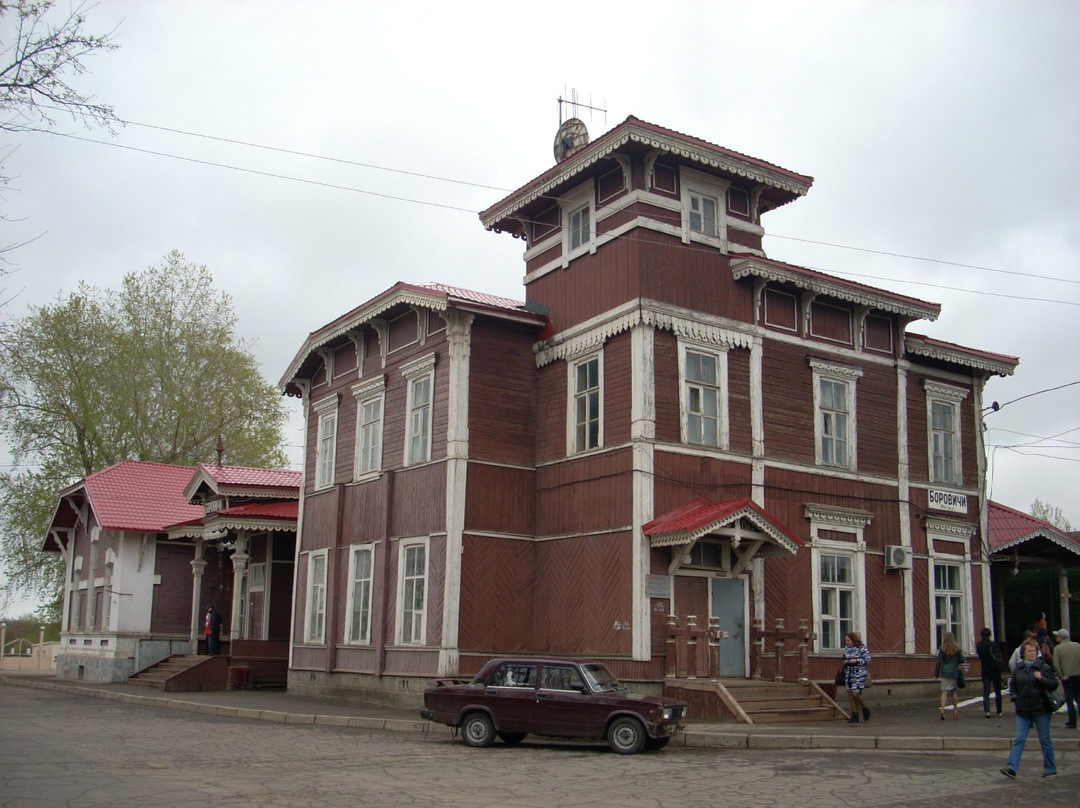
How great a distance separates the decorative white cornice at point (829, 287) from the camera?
22.5 m

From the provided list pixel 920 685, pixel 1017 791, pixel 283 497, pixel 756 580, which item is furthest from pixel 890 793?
pixel 283 497

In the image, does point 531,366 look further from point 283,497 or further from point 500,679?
point 283,497

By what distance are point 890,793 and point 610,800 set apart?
310cm

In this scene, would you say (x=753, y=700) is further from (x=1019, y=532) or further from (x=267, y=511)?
(x=267, y=511)

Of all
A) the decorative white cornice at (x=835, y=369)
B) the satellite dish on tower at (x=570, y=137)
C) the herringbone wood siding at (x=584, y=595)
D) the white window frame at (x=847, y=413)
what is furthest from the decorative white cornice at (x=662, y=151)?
the herringbone wood siding at (x=584, y=595)

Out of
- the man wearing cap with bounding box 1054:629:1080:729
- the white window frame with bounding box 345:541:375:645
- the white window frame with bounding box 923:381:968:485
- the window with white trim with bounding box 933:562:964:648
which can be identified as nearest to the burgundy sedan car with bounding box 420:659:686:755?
the man wearing cap with bounding box 1054:629:1080:729

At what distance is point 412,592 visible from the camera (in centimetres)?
2347

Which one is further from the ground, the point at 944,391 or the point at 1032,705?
the point at 944,391

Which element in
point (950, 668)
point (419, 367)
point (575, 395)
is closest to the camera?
point (950, 668)

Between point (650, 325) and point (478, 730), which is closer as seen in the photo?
point (478, 730)

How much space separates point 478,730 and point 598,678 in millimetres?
2012

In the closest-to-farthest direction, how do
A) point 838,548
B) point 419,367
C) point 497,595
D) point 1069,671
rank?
point 1069,671 < point 497,595 < point 838,548 < point 419,367

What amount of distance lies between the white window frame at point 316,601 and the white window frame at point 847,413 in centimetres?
1248

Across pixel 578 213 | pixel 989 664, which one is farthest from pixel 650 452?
pixel 989 664
